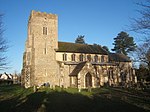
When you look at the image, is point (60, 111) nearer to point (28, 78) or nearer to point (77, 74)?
point (77, 74)

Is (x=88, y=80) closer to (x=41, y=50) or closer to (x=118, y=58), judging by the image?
(x=41, y=50)

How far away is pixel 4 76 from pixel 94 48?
8449cm

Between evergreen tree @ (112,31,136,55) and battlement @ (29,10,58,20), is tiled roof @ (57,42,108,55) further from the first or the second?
evergreen tree @ (112,31,136,55)

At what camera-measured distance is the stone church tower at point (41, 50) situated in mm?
36938

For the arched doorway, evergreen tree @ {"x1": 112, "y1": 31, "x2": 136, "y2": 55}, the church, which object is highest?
evergreen tree @ {"x1": 112, "y1": 31, "x2": 136, "y2": 55}

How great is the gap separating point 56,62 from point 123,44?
49045 millimetres

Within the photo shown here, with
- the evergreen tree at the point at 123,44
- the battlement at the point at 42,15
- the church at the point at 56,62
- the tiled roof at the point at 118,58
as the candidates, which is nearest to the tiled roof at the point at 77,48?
the church at the point at 56,62

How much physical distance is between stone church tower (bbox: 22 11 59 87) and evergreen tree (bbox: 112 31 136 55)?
148 ft

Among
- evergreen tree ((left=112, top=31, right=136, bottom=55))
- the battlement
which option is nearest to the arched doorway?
the battlement

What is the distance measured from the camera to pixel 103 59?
46281mm

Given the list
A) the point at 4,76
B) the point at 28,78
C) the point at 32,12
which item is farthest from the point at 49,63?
the point at 4,76

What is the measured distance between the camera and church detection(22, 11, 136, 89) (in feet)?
121

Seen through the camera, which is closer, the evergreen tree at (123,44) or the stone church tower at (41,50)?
the stone church tower at (41,50)

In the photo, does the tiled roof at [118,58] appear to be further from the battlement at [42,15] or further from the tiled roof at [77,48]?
the battlement at [42,15]
